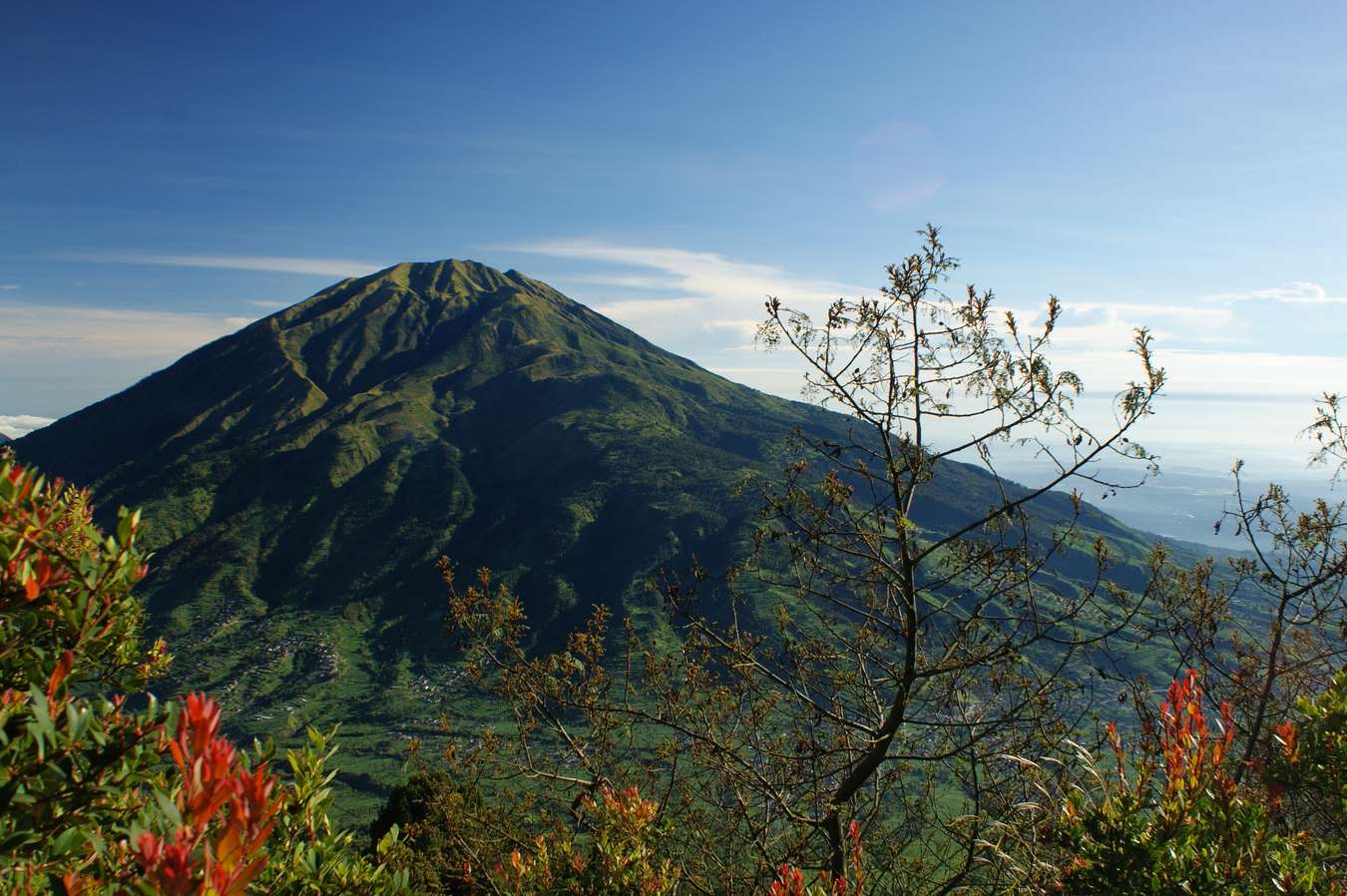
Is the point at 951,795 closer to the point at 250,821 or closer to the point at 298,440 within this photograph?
the point at 250,821

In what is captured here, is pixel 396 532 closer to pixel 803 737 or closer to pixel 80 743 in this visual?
pixel 803 737

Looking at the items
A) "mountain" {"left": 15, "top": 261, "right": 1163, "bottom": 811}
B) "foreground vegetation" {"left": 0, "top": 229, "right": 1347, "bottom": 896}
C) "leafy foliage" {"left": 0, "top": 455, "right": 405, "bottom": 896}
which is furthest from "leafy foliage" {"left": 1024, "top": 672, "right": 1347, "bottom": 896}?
"mountain" {"left": 15, "top": 261, "right": 1163, "bottom": 811}

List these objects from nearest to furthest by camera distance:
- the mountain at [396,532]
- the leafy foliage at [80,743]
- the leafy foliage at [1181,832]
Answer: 1. the leafy foliage at [80,743]
2. the leafy foliage at [1181,832]
3. the mountain at [396,532]

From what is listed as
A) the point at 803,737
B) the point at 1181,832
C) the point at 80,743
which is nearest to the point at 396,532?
the point at 803,737

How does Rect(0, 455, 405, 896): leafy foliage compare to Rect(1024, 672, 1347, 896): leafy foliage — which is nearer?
Rect(0, 455, 405, 896): leafy foliage

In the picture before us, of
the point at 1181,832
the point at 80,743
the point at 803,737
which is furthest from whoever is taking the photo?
the point at 803,737

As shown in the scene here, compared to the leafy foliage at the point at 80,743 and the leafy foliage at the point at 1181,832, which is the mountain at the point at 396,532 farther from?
the leafy foliage at the point at 1181,832

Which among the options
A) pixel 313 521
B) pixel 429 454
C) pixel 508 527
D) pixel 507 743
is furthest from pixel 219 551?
pixel 507 743

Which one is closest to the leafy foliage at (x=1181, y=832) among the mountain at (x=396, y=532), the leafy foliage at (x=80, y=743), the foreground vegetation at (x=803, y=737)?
the foreground vegetation at (x=803, y=737)

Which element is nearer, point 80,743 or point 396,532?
point 80,743

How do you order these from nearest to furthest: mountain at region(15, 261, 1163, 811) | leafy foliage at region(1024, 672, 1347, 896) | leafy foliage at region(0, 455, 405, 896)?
leafy foliage at region(0, 455, 405, 896) → leafy foliage at region(1024, 672, 1347, 896) → mountain at region(15, 261, 1163, 811)

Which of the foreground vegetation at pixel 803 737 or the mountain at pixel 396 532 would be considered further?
the mountain at pixel 396 532

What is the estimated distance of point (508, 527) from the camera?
163125 mm

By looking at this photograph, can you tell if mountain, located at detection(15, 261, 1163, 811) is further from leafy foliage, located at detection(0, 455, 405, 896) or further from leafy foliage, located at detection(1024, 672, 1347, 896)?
leafy foliage, located at detection(1024, 672, 1347, 896)
